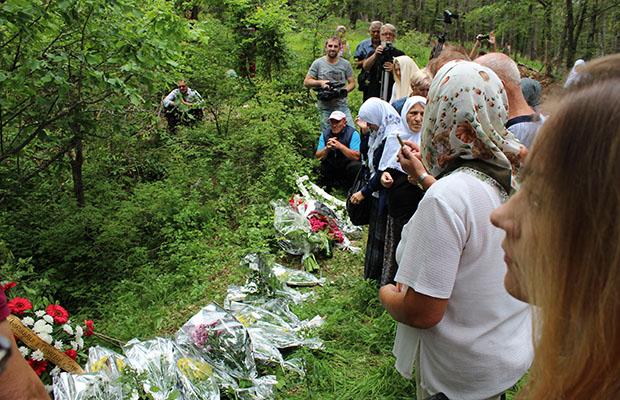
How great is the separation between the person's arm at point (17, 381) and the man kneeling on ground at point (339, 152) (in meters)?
4.90

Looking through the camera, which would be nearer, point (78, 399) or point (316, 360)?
point (78, 399)

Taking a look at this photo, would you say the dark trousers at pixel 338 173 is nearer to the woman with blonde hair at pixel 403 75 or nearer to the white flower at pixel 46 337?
the woman with blonde hair at pixel 403 75

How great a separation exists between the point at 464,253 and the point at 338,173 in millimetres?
4936

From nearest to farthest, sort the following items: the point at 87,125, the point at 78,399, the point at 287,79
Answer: the point at 78,399 < the point at 87,125 < the point at 287,79

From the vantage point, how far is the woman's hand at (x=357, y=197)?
12.9ft

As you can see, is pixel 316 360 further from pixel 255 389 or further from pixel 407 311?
pixel 407 311

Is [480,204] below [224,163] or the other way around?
the other way around

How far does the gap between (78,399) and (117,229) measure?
147 inches

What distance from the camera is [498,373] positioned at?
1.53 metres

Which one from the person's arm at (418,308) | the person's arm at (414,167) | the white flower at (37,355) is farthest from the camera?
the white flower at (37,355)

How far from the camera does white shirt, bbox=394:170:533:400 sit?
54.3 inches

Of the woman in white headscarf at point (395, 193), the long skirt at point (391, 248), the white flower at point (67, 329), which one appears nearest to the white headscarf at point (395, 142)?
the woman in white headscarf at point (395, 193)

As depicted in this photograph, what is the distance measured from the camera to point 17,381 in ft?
4.37

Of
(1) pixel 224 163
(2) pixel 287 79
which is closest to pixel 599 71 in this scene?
(1) pixel 224 163
